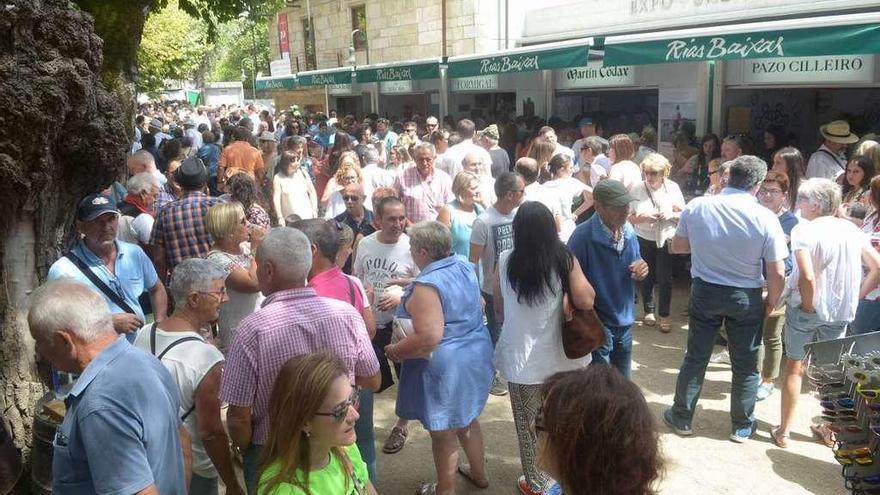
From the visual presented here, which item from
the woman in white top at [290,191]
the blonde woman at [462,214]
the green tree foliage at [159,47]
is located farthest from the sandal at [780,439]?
the green tree foliage at [159,47]

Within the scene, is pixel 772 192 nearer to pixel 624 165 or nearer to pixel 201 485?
pixel 624 165

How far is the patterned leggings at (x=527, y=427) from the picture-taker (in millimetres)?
3824

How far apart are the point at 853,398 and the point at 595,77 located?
9609 millimetres

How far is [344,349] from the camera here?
291 centimetres

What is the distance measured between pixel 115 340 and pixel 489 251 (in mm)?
3046

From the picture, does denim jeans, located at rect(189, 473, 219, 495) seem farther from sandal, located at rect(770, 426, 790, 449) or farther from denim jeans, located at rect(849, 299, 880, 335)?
denim jeans, located at rect(849, 299, 880, 335)

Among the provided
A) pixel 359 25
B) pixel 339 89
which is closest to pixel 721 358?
pixel 339 89

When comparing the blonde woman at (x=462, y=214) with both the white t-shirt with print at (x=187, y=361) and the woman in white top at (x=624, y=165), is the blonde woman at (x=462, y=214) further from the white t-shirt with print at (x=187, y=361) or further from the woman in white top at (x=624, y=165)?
the white t-shirt with print at (x=187, y=361)

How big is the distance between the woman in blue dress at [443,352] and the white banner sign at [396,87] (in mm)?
15340

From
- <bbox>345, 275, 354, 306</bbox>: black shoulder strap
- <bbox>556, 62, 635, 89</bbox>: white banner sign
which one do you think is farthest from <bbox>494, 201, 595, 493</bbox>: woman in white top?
<bbox>556, 62, 635, 89</bbox>: white banner sign

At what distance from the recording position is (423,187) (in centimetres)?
659

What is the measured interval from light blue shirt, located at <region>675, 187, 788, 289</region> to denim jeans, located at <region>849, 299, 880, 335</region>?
794mm

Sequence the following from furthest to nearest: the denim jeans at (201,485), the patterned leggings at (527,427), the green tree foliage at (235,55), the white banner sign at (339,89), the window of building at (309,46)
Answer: the green tree foliage at (235,55) → the window of building at (309,46) → the white banner sign at (339,89) → the patterned leggings at (527,427) → the denim jeans at (201,485)

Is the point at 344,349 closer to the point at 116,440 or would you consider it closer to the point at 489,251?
the point at 116,440
